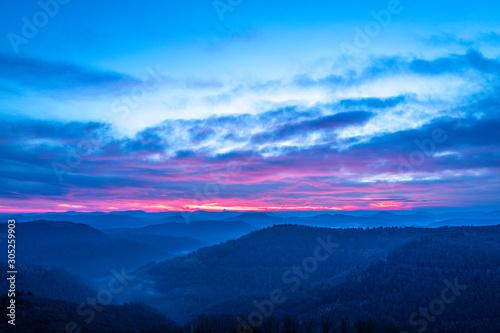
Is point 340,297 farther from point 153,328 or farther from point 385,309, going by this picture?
point 153,328

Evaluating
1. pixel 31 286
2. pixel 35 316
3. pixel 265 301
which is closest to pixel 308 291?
pixel 265 301

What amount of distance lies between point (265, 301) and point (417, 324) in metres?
90.8

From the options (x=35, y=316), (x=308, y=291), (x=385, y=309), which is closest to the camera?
(x=35, y=316)

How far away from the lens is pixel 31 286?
7490 inches

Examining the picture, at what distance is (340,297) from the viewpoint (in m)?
166

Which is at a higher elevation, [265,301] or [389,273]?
[389,273]

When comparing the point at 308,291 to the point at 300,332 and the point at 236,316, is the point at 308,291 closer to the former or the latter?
the point at 236,316

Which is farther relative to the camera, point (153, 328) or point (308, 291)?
point (308, 291)

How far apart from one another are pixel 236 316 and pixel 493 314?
106m

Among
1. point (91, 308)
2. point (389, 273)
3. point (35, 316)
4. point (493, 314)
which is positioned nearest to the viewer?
point (35, 316)

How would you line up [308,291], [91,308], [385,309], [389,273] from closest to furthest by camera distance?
[91,308] < [385,309] < [389,273] < [308,291]

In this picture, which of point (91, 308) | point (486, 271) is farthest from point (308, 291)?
point (91, 308)

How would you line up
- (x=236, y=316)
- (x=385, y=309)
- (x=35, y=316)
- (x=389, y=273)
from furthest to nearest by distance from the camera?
(x=389, y=273) < (x=236, y=316) < (x=385, y=309) < (x=35, y=316)

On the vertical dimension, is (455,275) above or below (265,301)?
above
